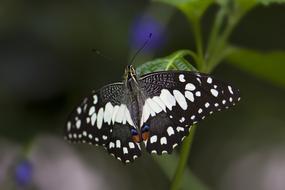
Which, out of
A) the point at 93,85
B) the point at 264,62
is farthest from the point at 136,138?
the point at 93,85

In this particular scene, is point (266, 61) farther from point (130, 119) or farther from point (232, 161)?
point (232, 161)

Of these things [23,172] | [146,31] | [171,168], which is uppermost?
[146,31]

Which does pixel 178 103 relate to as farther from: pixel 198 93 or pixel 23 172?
pixel 23 172

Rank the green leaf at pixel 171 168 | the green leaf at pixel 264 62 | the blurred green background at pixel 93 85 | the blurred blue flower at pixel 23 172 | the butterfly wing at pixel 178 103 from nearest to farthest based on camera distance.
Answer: the butterfly wing at pixel 178 103
the green leaf at pixel 264 62
the blurred blue flower at pixel 23 172
the green leaf at pixel 171 168
the blurred green background at pixel 93 85

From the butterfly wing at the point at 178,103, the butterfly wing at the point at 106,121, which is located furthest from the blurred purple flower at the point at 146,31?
the butterfly wing at the point at 178,103

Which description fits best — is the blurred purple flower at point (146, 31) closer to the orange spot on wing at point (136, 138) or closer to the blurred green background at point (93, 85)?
the blurred green background at point (93, 85)

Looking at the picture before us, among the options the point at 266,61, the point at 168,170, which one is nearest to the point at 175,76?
the point at 266,61
